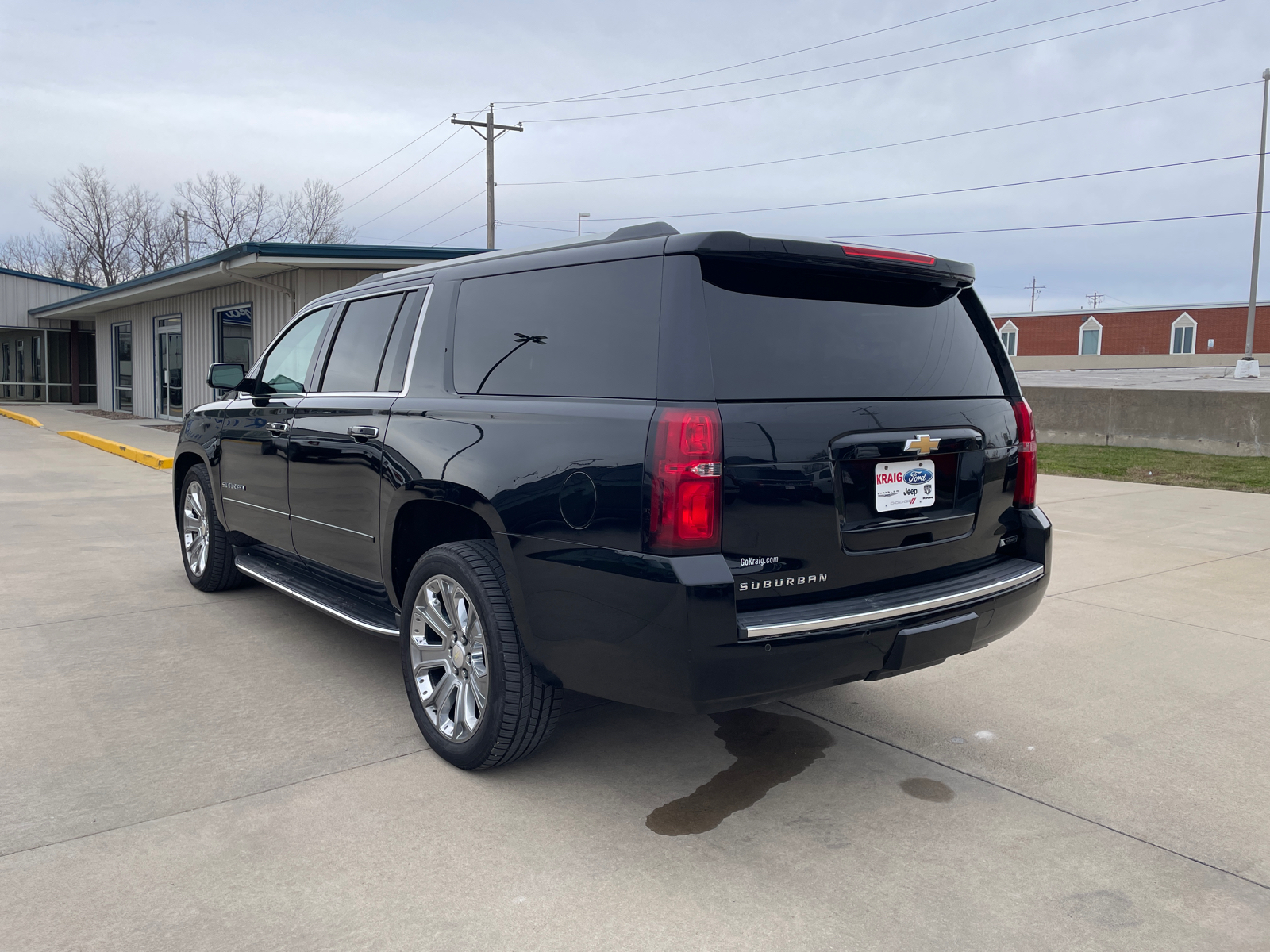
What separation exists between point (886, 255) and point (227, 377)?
3780mm

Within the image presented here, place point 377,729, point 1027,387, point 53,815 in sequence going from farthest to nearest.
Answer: point 1027,387
point 377,729
point 53,815

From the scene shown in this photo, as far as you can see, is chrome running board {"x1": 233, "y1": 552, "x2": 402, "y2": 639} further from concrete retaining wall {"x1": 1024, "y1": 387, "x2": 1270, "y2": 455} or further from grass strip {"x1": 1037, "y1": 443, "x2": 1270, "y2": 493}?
concrete retaining wall {"x1": 1024, "y1": 387, "x2": 1270, "y2": 455}

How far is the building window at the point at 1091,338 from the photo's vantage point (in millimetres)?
59438

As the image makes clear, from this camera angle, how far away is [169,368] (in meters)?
24.5

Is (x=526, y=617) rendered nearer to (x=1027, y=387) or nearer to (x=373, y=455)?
(x=373, y=455)

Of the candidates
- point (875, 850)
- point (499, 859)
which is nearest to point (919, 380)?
point (875, 850)

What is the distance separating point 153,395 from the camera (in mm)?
25578

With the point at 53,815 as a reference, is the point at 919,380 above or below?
above

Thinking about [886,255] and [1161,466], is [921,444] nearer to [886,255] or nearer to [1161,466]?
[886,255]

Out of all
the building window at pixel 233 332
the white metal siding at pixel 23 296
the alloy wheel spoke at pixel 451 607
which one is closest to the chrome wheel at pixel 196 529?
the alloy wheel spoke at pixel 451 607

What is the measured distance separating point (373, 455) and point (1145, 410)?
1488cm

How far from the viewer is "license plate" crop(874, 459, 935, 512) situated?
3180 mm

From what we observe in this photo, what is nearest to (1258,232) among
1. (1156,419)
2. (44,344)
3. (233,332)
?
A: (1156,419)

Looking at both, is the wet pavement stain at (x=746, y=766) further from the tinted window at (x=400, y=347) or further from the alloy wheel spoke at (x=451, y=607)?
the tinted window at (x=400, y=347)
